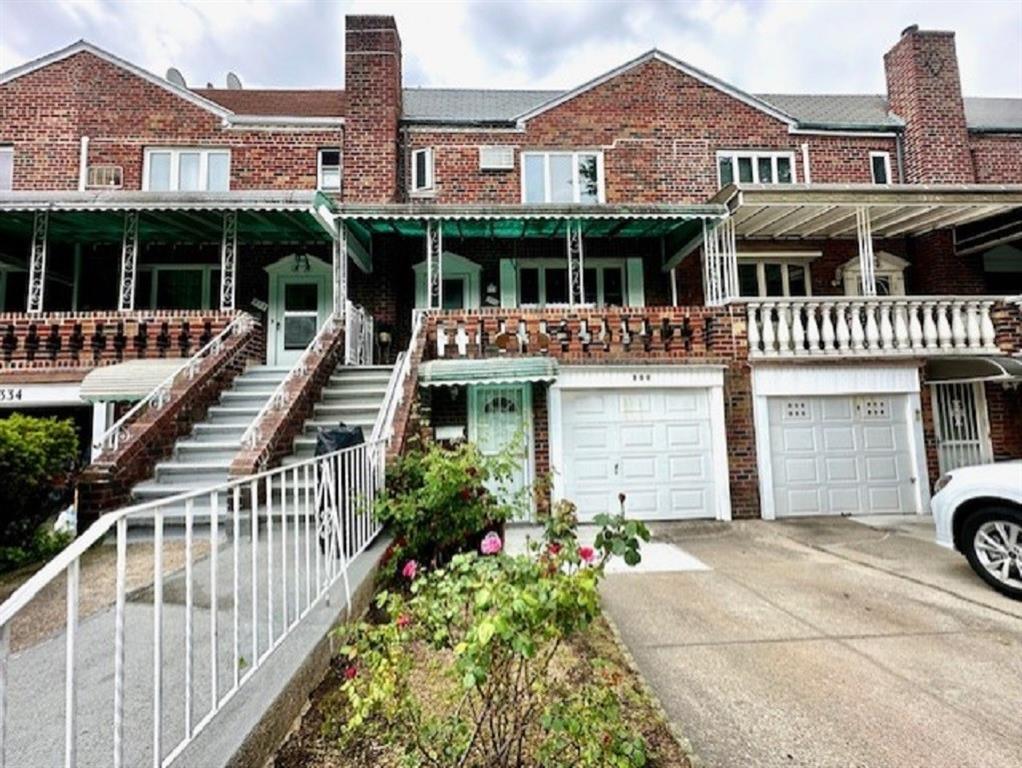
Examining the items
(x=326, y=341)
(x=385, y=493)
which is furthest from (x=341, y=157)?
(x=385, y=493)

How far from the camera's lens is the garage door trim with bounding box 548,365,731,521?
943 cm

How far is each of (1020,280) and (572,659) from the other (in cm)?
1591

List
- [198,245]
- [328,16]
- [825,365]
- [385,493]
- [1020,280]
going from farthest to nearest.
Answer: [328,16] < [1020,280] < [198,245] < [825,365] < [385,493]

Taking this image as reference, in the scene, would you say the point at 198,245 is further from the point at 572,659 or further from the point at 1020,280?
the point at 1020,280

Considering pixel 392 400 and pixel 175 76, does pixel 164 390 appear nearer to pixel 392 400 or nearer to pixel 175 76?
pixel 392 400

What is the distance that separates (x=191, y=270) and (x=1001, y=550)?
48.9ft

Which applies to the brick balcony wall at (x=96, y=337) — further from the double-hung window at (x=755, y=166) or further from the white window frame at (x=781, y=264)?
the double-hung window at (x=755, y=166)

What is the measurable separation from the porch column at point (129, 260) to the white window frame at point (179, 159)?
3.13 metres

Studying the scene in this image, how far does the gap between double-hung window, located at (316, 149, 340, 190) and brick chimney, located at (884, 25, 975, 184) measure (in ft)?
45.8

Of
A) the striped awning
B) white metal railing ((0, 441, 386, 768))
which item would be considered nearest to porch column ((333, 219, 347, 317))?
the striped awning

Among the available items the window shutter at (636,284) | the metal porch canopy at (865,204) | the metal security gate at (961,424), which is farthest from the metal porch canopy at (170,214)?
the metal security gate at (961,424)

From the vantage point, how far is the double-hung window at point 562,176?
1276cm

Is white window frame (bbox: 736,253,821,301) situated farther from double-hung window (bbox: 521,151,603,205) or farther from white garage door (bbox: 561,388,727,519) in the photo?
white garage door (bbox: 561,388,727,519)

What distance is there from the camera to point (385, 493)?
532cm
